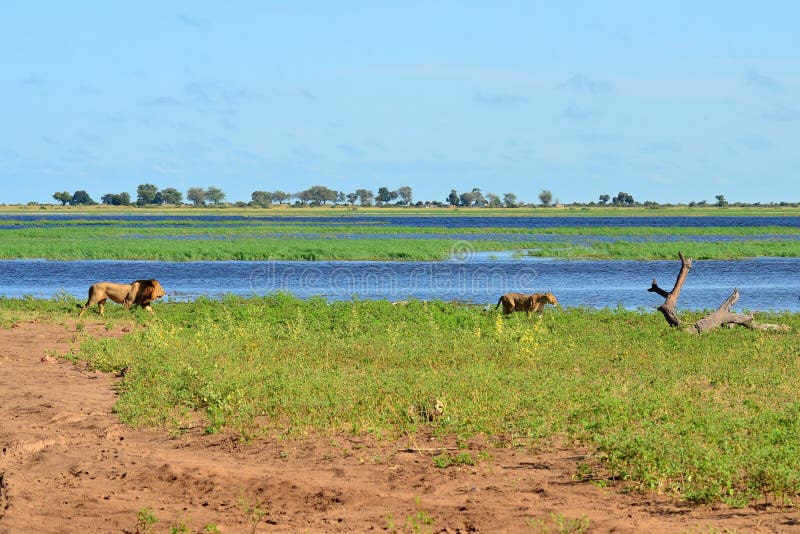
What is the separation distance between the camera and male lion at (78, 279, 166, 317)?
21688mm

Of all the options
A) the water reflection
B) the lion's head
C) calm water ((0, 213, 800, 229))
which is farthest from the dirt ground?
calm water ((0, 213, 800, 229))

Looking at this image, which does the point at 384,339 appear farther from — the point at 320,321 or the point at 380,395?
the point at 380,395

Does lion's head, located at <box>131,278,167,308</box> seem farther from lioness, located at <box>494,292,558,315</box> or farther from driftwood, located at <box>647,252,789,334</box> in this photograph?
driftwood, located at <box>647,252,789,334</box>

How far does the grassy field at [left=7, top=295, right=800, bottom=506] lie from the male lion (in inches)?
109

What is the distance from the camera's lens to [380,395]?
37.8 feet

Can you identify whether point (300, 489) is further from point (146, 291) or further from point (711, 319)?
point (146, 291)

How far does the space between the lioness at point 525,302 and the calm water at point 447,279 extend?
15.9 ft

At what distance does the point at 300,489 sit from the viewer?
8.35m

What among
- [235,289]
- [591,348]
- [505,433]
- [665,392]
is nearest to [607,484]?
[505,433]

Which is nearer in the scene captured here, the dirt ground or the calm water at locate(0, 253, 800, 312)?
the dirt ground

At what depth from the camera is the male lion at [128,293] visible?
21.7 meters

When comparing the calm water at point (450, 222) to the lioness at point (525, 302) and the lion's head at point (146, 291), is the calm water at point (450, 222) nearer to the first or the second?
the lion's head at point (146, 291)

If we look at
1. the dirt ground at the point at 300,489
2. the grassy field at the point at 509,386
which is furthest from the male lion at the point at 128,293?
the dirt ground at the point at 300,489

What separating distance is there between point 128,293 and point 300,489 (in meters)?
14.7
